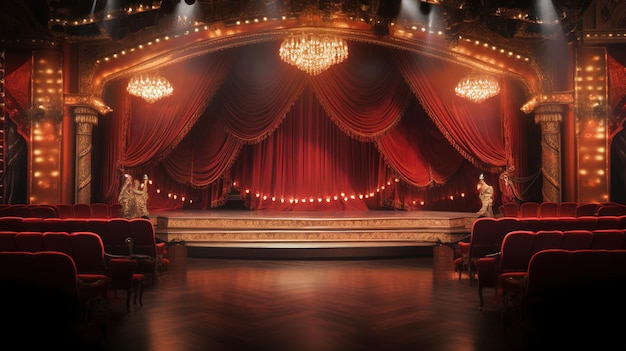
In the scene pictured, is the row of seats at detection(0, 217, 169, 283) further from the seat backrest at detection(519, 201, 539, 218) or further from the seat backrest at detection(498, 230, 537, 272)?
the seat backrest at detection(519, 201, 539, 218)

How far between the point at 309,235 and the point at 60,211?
136 inches

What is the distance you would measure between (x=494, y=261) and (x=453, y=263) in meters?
1.82

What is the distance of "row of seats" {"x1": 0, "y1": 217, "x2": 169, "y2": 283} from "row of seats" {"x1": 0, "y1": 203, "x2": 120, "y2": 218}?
5.26ft

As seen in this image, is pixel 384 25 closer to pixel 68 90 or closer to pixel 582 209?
pixel 582 209

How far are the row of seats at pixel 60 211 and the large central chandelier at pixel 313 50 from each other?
141 inches

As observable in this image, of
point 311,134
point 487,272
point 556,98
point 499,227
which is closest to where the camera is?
point 487,272

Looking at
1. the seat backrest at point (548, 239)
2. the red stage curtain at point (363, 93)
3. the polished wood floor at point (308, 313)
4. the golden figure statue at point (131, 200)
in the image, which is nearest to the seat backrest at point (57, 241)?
the polished wood floor at point (308, 313)

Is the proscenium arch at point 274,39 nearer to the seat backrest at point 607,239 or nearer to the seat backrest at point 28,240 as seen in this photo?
the seat backrest at point 607,239

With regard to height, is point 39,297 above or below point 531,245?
below

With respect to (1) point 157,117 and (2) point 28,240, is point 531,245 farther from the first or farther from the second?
(1) point 157,117

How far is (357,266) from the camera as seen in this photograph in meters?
6.74

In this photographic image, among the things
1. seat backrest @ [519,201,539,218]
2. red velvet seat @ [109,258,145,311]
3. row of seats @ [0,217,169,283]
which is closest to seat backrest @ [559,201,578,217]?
seat backrest @ [519,201,539,218]

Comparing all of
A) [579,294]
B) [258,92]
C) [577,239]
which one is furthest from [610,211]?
[258,92]

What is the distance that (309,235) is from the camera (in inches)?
313
